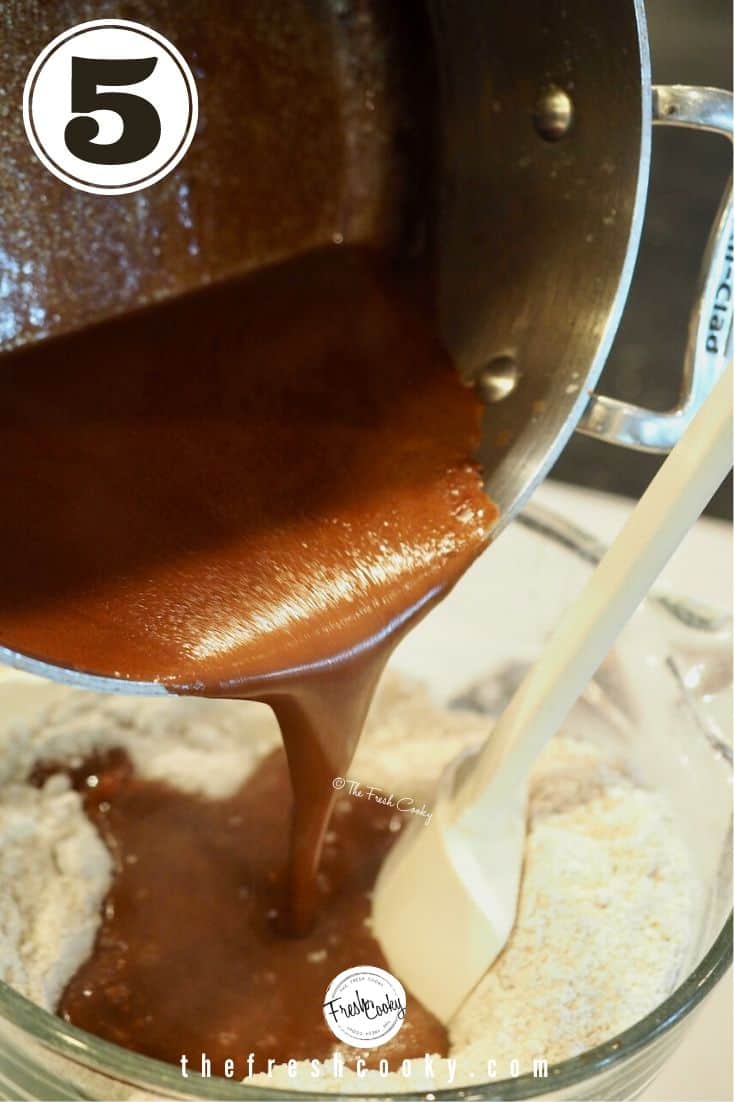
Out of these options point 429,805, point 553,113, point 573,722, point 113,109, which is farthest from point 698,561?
point 113,109

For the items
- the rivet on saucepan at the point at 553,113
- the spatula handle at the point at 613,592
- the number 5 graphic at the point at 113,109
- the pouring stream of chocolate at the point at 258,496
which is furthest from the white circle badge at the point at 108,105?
the spatula handle at the point at 613,592

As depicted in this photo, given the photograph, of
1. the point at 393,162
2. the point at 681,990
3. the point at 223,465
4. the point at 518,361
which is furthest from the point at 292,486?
the point at 681,990

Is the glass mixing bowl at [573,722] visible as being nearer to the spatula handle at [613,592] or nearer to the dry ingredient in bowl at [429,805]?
the dry ingredient in bowl at [429,805]

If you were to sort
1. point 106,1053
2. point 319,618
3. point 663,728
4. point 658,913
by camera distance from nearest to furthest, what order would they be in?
1. point 106,1053
2. point 319,618
3. point 658,913
4. point 663,728

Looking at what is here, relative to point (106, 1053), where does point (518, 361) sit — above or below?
above

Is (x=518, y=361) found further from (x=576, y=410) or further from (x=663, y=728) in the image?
(x=663, y=728)

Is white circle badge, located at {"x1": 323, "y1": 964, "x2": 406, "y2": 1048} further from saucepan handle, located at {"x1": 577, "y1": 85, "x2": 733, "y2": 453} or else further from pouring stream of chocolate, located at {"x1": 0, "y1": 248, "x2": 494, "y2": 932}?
saucepan handle, located at {"x1": 577, "y1": 85, "x2": 733, "y2": 453}
